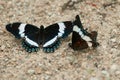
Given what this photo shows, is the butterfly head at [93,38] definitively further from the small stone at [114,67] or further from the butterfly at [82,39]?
the small stone at [114,67]

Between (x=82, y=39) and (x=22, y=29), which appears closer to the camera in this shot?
(x=82, y=39)

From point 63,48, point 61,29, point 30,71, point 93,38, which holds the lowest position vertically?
point 30,71

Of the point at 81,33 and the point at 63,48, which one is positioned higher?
the point at 81,33

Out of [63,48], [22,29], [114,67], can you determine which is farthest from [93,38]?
[22,29]

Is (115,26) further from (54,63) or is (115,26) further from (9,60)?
(9,60)

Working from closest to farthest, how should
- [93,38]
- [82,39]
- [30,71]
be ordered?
[30,71], [82,39], [93,38]

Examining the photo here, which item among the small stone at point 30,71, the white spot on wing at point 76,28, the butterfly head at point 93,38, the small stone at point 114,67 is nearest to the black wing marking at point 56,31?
the white spot on wing at point 76,28

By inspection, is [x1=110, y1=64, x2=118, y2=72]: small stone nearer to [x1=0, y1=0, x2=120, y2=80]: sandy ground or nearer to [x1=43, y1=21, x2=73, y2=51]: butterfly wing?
[x1=0, y1=0, x2=120, y2=80]: sandy ground

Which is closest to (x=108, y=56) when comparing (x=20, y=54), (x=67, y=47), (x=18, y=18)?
(x=67, y=47)

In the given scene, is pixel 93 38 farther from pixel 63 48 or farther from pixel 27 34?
pixel 27 34
